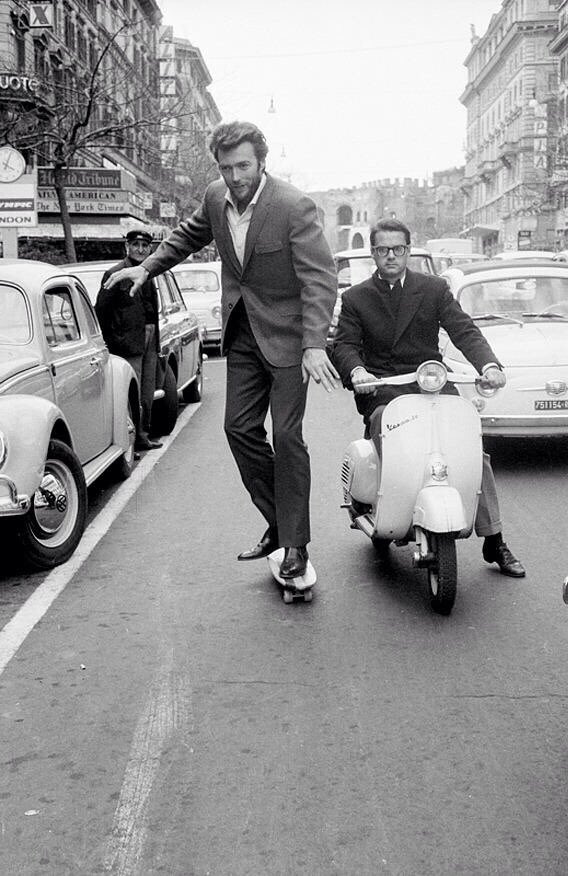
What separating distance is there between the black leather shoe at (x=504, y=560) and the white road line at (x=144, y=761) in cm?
193

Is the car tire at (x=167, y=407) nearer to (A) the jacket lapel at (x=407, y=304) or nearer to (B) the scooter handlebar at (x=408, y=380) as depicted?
(A) the jacket lapel at (x=407, y=304)

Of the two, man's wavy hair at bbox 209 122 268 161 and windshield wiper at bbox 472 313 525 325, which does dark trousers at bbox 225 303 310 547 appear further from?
windshield wiper at bbox 472 313 525 325

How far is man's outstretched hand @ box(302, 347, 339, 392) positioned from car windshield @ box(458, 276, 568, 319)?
18.5ft

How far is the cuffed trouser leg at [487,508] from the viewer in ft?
18.2

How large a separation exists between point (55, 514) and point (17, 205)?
11.2m

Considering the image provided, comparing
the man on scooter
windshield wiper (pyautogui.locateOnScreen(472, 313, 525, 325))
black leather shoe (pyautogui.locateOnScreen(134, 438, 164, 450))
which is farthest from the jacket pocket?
windshield wiper (pyautogui.locateOnScreen(472, 313, 525, 325))

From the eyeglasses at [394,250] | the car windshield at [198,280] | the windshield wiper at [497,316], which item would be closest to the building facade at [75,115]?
the car windshield at [198,280]

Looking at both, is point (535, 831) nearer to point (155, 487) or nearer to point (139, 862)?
point (139, 862)

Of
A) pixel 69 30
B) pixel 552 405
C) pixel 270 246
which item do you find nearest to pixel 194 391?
pixel 552 405

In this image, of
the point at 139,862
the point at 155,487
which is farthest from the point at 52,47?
the point at 139,862

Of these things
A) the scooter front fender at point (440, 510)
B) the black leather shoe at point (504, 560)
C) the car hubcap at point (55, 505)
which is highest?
the scooter front fender at point (440, 510)

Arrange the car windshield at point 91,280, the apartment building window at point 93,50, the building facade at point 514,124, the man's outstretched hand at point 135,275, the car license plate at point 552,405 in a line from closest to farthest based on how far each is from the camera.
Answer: the man's outstretched hand at point 135,275 < the car license plate at point 552,405 < the car windshield at point 91,280 < the apartment building window at point 93,50 < the building facade at point 514,124

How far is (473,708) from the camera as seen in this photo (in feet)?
13.1

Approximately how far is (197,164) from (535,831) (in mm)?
52120
